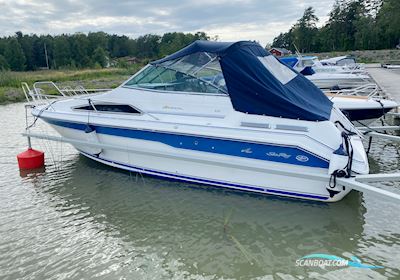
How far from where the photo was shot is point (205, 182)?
19.9ft

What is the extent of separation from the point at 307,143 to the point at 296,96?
105cm

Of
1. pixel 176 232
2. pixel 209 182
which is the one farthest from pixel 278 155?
pixel 176 232

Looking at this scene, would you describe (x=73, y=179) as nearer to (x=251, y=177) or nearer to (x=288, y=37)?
(x=251, y=177)

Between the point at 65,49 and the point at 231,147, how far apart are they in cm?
8430

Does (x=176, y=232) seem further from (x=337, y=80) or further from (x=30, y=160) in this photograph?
(x=337, y=80)

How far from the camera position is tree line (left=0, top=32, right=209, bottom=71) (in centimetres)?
7344

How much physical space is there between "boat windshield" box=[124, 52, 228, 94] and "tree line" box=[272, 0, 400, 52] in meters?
56.3

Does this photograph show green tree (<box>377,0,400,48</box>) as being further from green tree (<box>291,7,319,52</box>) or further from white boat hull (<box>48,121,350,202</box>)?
white boat hull (<box>48,121,350,202</box>)

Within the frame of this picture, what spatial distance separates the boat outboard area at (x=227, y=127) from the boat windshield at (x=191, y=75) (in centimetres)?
2

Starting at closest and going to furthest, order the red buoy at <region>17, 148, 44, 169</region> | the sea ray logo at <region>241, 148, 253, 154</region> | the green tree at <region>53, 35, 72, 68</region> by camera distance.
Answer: the sea ray logo at <region>241, 148, 253, 154</region>
the red buoy at <region>17, 148, 44, 169</region>
the green tree at <region>53, 35, 72, 68</region>

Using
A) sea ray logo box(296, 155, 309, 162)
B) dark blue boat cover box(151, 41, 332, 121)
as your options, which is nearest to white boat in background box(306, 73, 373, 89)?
dark blue boat cover box(151, 41, 332, 121)

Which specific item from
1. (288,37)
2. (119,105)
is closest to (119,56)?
(288,37)

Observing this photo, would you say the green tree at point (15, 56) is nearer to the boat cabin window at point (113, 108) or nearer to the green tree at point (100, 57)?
the green tree at point (100, 57)

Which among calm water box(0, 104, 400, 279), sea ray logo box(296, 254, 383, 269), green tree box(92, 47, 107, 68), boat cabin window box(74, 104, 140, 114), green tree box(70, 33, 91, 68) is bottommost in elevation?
sea ray logo box(296, 254, 383, 269)
